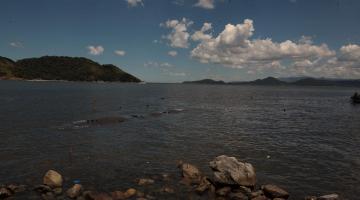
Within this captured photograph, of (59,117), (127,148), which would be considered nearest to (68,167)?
(127,148)

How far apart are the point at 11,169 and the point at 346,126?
64.2 metres

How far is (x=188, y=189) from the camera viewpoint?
26.2m

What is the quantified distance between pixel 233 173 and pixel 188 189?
4.17m

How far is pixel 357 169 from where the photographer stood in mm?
33250

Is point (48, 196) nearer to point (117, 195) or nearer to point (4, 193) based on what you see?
point (4, 193)

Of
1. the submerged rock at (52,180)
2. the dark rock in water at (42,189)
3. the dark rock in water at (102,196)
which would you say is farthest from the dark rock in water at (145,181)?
the dark rock in water at (42,189)

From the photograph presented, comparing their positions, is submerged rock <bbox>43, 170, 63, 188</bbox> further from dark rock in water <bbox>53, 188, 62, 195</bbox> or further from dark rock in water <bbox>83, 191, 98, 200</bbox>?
dark rock in water <bbox>83, 191, 98, 200</bbox>

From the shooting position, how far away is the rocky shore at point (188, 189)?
24.0 meters

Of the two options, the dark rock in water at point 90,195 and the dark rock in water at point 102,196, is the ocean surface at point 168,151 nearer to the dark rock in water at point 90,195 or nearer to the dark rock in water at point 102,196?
the dark rock in water at point 90,195

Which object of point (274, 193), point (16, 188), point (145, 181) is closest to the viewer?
point (274, 193)

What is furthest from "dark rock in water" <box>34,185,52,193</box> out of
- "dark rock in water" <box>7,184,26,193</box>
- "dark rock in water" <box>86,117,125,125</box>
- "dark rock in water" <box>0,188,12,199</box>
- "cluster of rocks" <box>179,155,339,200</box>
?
"dark rock in water" <box>86,117,125,125</box>

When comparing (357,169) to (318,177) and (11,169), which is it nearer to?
(318,177)

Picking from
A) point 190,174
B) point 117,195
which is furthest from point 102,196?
point 190,174

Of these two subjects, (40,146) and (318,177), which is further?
(40,146)
